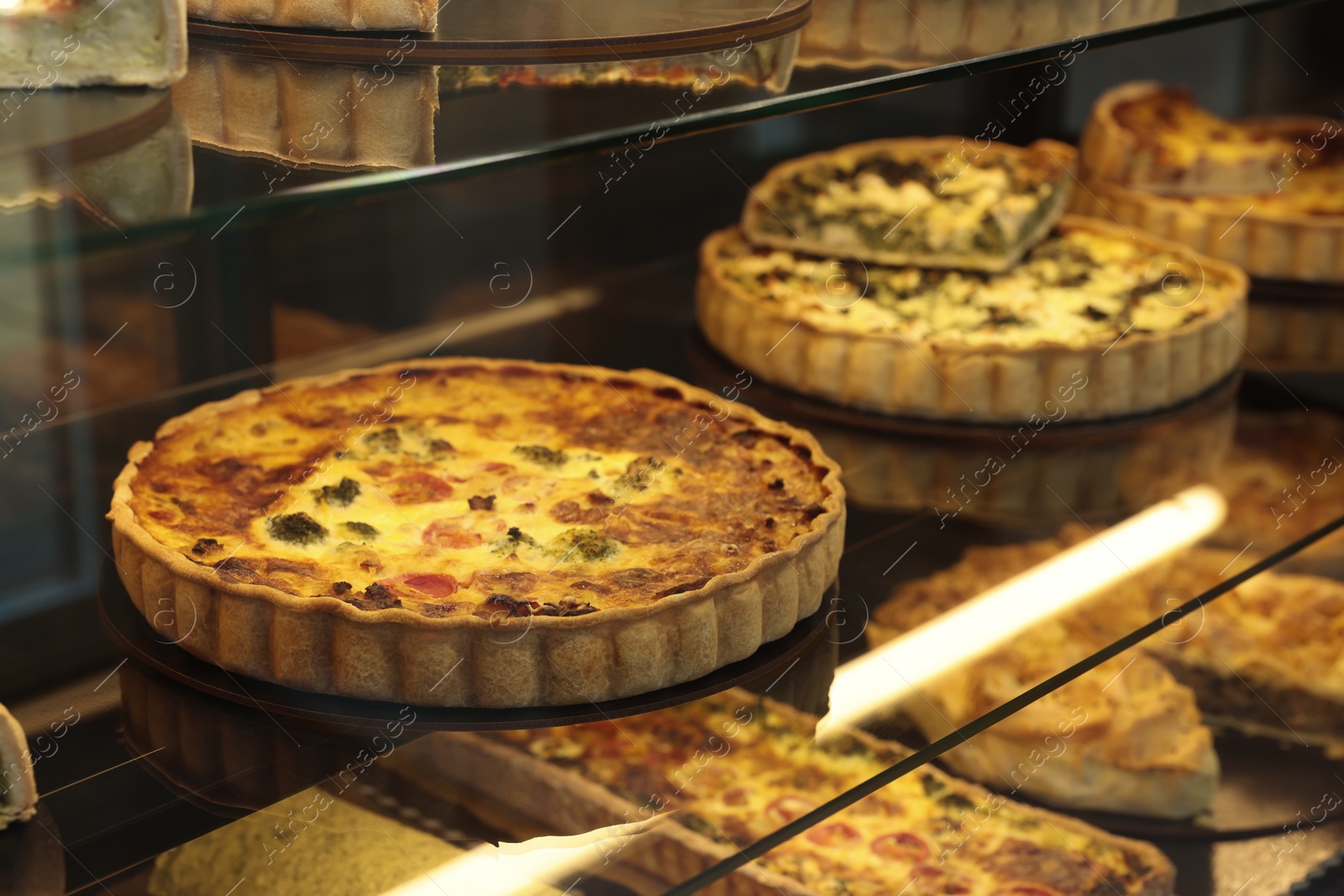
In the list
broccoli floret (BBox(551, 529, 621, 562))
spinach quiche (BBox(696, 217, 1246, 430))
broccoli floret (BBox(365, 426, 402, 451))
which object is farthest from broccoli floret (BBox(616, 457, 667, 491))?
spinach quiche (BBox(696, 217, 1246, 430))

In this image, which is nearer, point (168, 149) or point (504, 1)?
point (168, 149)

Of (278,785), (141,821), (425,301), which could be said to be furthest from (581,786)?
(425,301)

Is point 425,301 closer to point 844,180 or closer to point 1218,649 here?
point 844,180

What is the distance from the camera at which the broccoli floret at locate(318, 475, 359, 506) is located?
1.65 metres

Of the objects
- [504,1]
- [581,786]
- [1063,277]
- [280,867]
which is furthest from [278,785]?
[1063,277]

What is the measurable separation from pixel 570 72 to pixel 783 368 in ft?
3.31

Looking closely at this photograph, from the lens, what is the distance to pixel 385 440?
1834mm

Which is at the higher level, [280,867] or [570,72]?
[570,72]

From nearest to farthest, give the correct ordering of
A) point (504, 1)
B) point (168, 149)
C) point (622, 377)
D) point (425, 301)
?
point (168, 149)
point (504, 1)
point (622, 377)
point (425, 301)

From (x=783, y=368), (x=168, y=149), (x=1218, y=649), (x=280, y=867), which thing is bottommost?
(x=1218, y=649)

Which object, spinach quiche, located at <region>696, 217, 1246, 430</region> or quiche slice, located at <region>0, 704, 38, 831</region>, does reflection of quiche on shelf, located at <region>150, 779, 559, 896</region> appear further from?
spinach quiche, located at <region>696, 217, 1246, 430</region>

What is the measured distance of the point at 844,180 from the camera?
8.80 ft

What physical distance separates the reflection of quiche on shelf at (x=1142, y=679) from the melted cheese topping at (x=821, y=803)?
0.27ft

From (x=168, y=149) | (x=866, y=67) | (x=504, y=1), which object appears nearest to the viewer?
(x=168, y=149)
